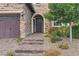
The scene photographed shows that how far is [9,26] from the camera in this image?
10.0ft

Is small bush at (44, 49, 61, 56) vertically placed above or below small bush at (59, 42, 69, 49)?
below

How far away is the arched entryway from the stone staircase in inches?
3.7

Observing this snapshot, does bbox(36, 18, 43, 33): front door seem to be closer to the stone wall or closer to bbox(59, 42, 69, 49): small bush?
the stone wall

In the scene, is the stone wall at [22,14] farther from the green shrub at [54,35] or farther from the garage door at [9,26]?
the green shrub at [54,35]

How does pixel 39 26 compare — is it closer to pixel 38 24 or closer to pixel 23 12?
pixel 38 24

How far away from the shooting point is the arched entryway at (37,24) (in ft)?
9.58

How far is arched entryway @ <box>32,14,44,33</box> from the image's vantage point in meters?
2.92

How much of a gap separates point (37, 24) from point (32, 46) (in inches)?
13.3

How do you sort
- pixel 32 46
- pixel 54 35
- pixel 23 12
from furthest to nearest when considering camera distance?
1. pixel 23 12
2. pixel 32 46
3. pixel 54 35

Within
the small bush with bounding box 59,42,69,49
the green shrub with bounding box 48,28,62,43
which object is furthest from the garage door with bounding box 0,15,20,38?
the small bush with bounding box 59,42,69,49

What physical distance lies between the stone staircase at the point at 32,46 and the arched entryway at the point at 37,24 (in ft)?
0.30

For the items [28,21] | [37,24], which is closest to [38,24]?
[37,24]

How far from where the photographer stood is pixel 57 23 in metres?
2.99

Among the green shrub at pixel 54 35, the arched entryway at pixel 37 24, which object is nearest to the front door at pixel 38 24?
the arched entryway at pixel 37 24
